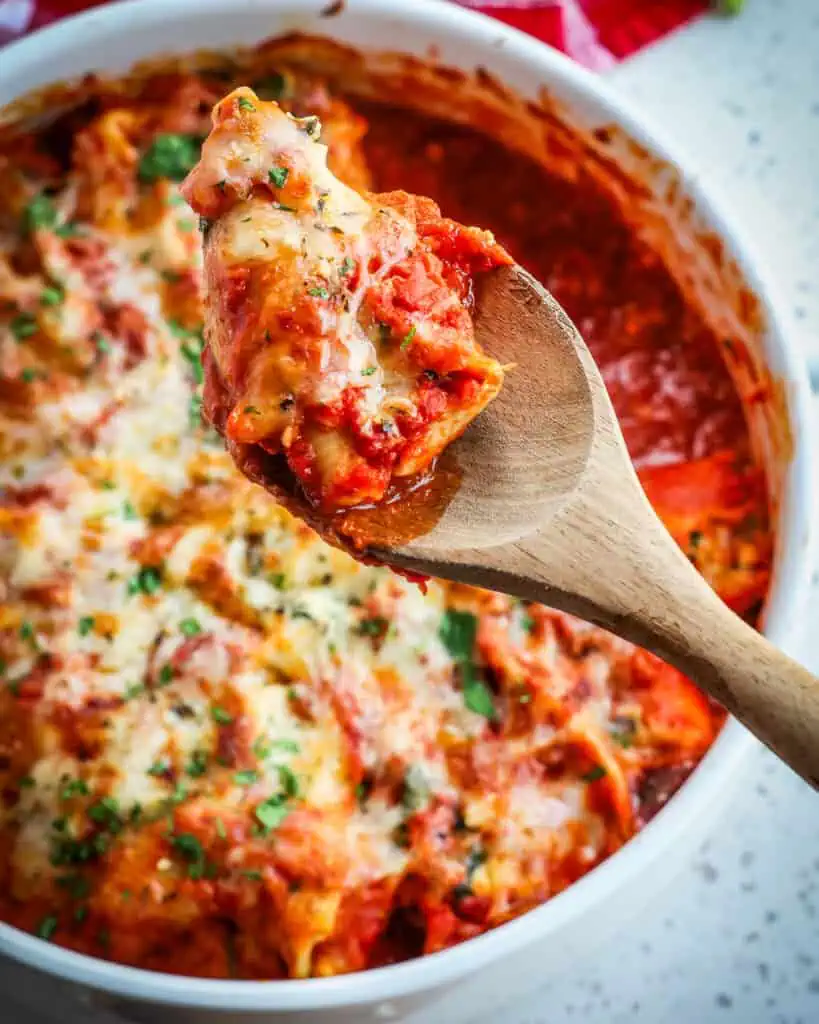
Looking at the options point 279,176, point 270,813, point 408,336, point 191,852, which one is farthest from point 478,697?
point 279,176

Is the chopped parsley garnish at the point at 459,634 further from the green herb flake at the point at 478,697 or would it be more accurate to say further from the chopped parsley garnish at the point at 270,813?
the chopped parsley garnish at the point at 270,813

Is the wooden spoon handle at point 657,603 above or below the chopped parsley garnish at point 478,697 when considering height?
above

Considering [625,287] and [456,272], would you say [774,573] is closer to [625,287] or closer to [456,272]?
[625,287]

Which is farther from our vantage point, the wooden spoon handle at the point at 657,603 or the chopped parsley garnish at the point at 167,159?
the chopped parsley garnish at the point at 167,159

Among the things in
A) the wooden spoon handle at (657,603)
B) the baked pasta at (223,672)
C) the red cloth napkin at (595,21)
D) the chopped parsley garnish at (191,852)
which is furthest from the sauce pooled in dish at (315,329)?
the red cloth napkin at (595,21)

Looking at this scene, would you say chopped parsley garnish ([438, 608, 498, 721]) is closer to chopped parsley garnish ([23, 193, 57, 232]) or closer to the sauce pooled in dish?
the sauce pooled in dish

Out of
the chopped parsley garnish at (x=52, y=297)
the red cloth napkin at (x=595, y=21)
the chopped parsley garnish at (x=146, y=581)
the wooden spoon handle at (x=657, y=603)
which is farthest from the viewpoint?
the red cloth napkin at (x=595, y=21)

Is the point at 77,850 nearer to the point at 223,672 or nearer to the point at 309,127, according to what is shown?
→ the point at 223,672

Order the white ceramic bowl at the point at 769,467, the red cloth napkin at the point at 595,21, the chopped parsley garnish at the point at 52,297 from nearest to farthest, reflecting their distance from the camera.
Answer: the white ceramic bowl at the point at 769,467 → the chopped parsley garnish at the point at 52,297 → the red cloth napkin at the point at 595,21
